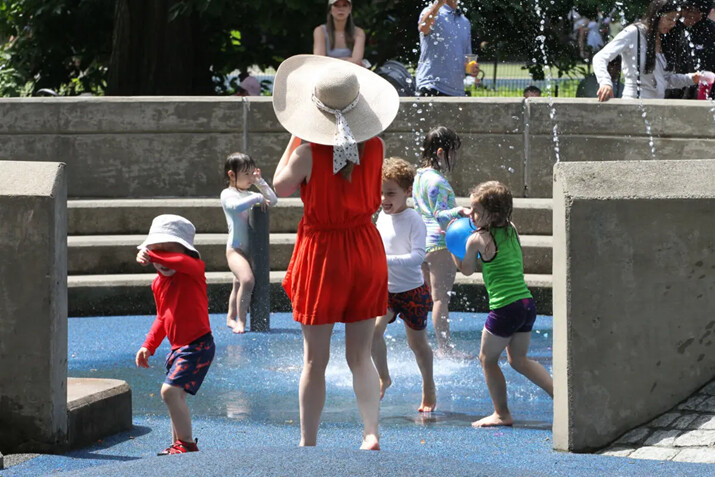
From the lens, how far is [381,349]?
24.0ft

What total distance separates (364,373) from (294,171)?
99cm

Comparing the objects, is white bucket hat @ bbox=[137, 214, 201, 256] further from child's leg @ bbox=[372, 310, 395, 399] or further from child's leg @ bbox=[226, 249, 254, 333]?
child's leg @ bbox=[226, 249, 254, 333]

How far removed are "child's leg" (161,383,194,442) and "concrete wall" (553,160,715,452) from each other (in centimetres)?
177

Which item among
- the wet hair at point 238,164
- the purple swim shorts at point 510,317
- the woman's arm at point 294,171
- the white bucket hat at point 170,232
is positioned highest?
the wet hair at point 238,164

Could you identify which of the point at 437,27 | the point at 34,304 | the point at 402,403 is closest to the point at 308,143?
the point at 34,304

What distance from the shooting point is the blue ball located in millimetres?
7391

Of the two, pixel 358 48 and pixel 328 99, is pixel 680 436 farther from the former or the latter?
pixel 358 48

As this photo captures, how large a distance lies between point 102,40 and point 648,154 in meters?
8.74

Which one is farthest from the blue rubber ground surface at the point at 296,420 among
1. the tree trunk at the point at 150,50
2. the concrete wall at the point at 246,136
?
the tree trunk at the point at 150,50

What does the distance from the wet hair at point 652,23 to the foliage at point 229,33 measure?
4.86 m

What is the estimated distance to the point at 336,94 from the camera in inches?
231

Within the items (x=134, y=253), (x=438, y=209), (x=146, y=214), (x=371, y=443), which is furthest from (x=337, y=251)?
(x=146, y=214)

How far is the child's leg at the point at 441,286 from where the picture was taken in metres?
8.80

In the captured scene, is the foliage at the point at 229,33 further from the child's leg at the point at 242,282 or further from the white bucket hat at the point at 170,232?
the white bucket hat at the point at 170,232
